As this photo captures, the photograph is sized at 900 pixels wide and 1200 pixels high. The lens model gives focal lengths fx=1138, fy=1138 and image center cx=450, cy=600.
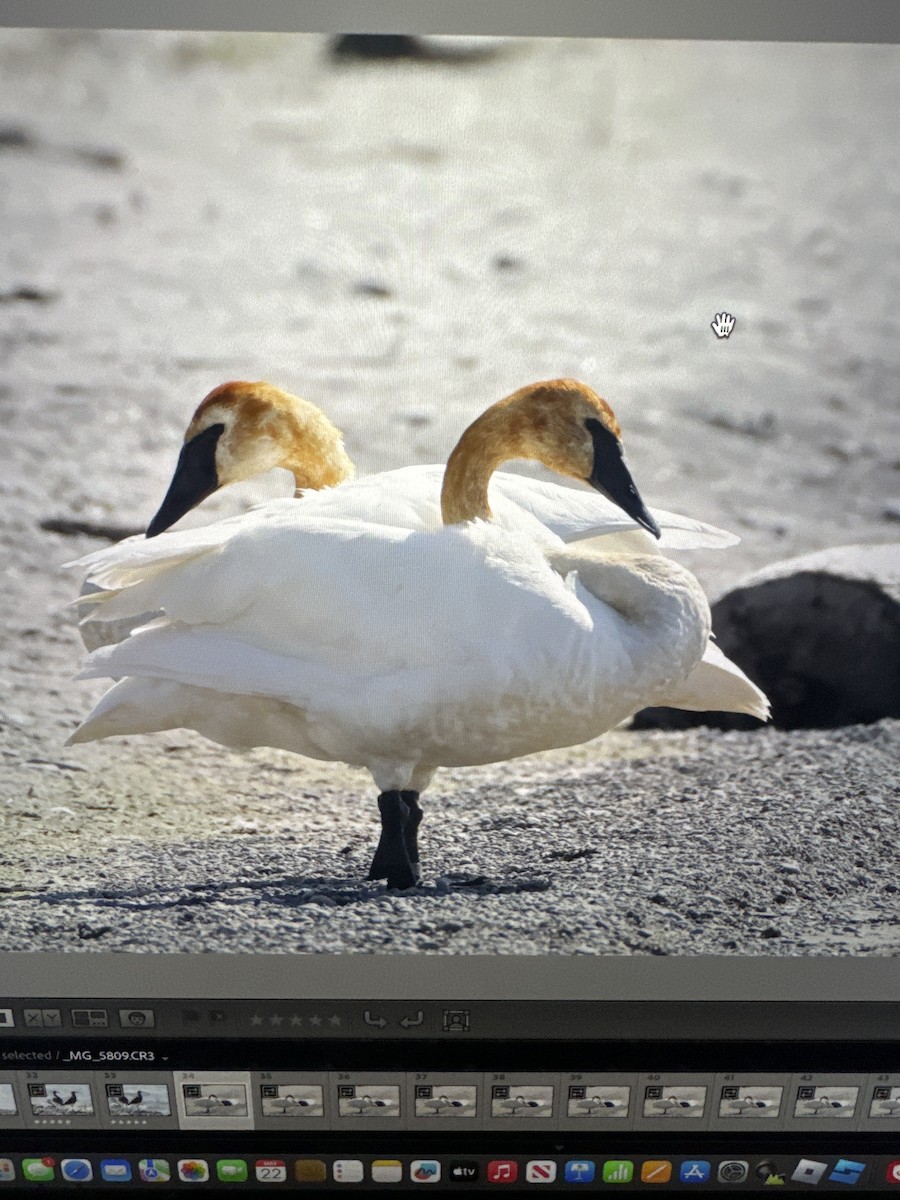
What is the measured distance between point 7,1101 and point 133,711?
1.29 feet

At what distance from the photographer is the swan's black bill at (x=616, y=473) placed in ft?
3.37

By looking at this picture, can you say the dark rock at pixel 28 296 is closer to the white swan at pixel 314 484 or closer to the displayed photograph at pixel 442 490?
the displayed photograph at pixel 442 490

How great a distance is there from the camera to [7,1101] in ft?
3.54

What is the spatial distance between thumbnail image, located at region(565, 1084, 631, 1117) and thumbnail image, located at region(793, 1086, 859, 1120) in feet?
0.54

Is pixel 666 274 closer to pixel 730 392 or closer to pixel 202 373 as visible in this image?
pixel 730 392

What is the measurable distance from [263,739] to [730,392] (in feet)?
1.78

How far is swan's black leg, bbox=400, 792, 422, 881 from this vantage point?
1.08 metres

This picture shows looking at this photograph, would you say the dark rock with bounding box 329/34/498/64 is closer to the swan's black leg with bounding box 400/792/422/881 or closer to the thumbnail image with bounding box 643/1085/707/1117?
the swan's black leg with bounding box 400/792/422/881

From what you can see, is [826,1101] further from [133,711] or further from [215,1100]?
[133,711]

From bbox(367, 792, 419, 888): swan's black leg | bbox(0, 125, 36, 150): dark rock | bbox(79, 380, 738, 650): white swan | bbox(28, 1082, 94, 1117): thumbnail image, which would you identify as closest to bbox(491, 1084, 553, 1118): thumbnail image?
bbox(367, 792, 419, 888): swan's black leg

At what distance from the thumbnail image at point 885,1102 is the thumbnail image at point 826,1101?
18mm

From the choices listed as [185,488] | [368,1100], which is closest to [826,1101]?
[368,1100]
